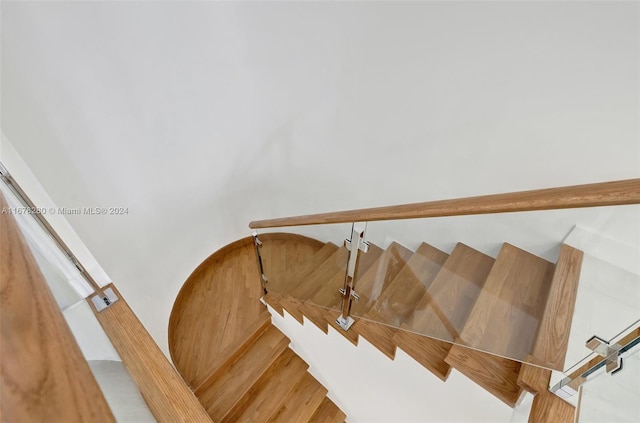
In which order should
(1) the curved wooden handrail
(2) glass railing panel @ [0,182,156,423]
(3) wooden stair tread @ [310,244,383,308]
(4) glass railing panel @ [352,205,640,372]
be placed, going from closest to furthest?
(1) the curved wooden handrail, (2) glass railing panel @ [0,182,156,423], (4) glass railing panel @ [352,205,640,372], (3) wooden stair tread @ [310,244,383,308]

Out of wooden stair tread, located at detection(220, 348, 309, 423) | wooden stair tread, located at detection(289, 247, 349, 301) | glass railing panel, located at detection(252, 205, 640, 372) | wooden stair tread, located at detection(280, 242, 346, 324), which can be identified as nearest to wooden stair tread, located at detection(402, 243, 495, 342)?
glass railing panel, located at detection(252, 205, 640, 372)

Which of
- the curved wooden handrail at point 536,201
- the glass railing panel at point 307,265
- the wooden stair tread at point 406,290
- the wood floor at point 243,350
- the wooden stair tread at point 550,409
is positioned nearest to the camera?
the curved wooden handrail at point 536,201

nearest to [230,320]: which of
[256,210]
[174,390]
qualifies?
[256,210]

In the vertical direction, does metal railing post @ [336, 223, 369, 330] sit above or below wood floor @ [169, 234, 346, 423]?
above

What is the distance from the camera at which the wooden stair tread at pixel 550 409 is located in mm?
984

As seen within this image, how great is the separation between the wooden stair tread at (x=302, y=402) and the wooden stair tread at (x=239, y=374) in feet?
1.11

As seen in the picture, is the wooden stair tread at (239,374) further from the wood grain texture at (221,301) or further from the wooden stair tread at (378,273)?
the wooden stair tread at (378,273)

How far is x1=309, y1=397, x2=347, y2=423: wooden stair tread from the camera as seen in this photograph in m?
2.56

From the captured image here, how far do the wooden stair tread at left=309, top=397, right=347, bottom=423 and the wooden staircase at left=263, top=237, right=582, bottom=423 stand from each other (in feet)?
4.13

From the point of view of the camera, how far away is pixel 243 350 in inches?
98.3

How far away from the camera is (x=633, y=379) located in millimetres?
1051

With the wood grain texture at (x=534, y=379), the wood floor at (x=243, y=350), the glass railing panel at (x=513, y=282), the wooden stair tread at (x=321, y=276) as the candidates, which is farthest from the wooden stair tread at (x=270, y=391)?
the wood grain texture at (x=534, y=379)

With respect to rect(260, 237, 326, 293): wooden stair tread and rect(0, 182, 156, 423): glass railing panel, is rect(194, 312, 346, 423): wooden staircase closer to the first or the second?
rect(260, 237, 326, 293): wooden stair tread

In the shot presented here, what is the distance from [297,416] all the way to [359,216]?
211 cm
